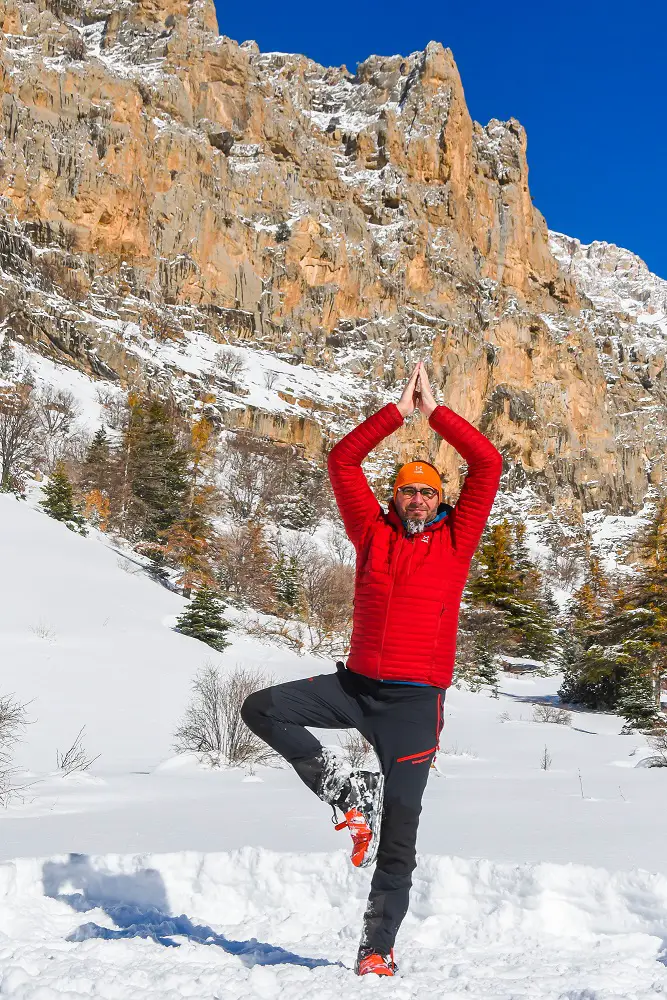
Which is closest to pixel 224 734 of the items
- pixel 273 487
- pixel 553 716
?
pixel 553 716

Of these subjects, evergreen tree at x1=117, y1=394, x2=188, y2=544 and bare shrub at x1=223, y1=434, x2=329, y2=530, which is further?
bare shrub at x1=223, y1=434, x2=329, y2=530

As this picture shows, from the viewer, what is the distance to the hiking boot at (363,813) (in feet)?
9.57

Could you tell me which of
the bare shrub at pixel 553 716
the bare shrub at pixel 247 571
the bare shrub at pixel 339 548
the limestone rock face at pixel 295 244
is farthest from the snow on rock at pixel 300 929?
the limestone rock face at pixel 295 244

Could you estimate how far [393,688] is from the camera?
298 cm

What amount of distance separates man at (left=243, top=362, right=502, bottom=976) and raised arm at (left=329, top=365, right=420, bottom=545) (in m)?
0.06

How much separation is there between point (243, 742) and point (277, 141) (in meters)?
108

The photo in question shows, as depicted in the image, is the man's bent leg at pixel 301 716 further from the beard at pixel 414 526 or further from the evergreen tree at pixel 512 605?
the evergreen tree at pixel 512 605

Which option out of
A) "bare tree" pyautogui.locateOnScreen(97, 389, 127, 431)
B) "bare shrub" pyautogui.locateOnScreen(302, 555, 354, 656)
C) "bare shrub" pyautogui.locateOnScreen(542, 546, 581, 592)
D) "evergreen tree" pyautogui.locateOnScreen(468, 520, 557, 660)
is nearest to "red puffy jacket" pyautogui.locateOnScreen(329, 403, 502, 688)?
"bare shrub" pyautogui.locateOnScreen(302, 555, 354, 656)

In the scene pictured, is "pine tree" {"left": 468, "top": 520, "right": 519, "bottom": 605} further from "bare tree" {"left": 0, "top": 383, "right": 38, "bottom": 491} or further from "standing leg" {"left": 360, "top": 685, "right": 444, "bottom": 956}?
"standing leg" {"left": 360, "top": 685, "right": 444, "bottom": 956}

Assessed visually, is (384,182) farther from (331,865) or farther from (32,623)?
(331,865)

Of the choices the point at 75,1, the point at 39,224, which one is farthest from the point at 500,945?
the point at 75,1

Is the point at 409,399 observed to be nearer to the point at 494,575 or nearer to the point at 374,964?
the point at 374,964

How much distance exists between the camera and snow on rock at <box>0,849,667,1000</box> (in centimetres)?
264

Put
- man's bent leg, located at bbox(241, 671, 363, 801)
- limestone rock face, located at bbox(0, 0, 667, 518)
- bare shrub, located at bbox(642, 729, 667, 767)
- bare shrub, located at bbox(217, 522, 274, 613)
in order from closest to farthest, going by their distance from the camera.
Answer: man's bent leg, located at bbox(241, 671, 363, 801) < bare shrub, located at bbox(642, 729, 667, 767) < bare shrub, located at bbox(217, 522, 274, 613) < limestone rock face, located at bbox(0, 0, 667, 518)
